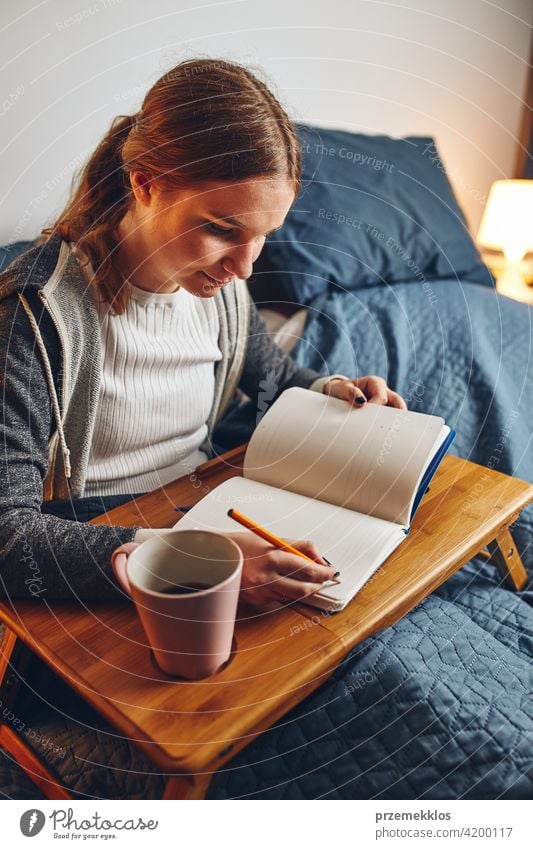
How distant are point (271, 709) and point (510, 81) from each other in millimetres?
2106

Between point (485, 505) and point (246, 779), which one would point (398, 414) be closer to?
point (485, 505)

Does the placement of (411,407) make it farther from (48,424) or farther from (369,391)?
(48,424)

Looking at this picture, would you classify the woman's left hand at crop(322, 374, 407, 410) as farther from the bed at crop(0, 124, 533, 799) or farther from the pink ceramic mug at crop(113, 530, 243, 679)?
the pink ceramic mug at crop(113, 530, 243, 679)

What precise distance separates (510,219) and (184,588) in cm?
163

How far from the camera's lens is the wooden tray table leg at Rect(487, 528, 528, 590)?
0.76m

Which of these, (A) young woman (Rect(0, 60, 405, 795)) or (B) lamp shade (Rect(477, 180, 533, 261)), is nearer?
(A) young woman (Rect(0, 60, 405, 795))

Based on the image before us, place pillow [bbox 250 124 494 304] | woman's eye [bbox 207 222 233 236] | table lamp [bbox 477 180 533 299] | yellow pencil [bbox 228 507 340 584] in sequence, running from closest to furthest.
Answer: yellow pencil [bbox 228 507 340 584] → woman's eye [bbox 207 222 233 236] → pillow [bbox 250 124 494 304] → table lamp [bbox 477 180 533 299]

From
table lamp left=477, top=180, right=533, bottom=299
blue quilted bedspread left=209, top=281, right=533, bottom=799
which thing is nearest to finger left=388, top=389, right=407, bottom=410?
blue quilted bedspread left=209, top=281, right=533, bottom=799

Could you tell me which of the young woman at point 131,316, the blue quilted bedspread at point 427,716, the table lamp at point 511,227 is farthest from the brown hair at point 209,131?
the table lamp at point 511,227

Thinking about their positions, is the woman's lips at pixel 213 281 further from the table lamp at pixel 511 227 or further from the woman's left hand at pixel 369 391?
the table lamp at pixel 511 227

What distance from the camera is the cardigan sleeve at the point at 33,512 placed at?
0.52 m

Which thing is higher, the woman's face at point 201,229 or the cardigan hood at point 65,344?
the woman's face at point 201,229

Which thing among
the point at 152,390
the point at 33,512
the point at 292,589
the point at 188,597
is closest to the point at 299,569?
the point at 292,589

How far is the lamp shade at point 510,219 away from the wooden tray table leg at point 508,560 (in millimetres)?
1206
